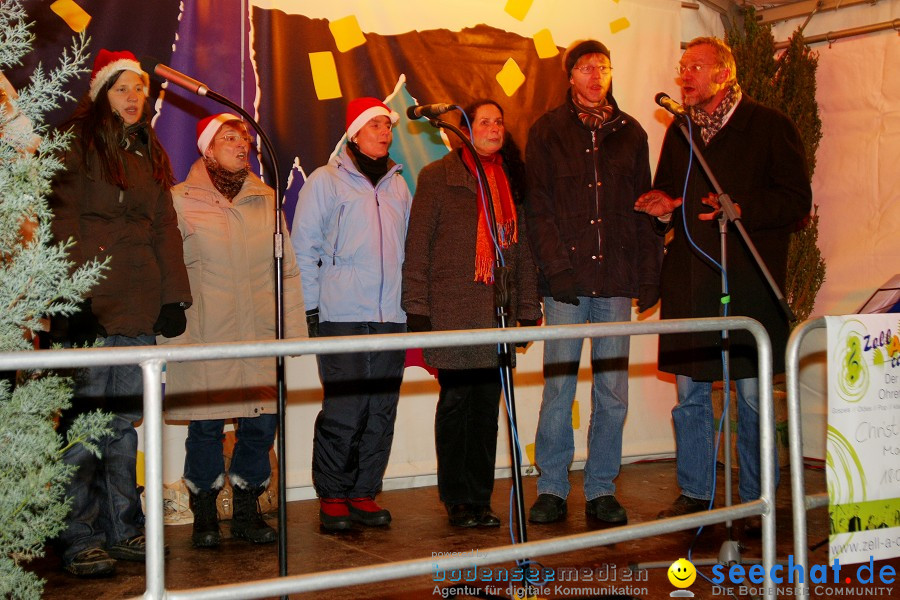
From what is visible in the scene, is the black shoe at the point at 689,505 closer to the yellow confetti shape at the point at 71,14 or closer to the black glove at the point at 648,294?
the black glove at the point at 648,294

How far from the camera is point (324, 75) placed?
460 centimetres

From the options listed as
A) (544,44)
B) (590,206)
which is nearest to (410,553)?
(590,206)

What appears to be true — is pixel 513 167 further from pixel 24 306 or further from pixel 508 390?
pixel 24 306

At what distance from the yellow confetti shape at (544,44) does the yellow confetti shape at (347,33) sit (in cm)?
113

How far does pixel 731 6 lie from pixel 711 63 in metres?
2.36

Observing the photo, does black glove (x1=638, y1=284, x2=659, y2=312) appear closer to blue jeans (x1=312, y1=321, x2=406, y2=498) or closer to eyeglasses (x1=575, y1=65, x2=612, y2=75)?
eyeglasses (x1=575, y1=65, x2=612, y2=75)

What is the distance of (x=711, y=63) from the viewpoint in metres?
3.91

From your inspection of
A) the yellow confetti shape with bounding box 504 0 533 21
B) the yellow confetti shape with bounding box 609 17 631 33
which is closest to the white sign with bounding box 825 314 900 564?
the yellow confetti shape with bounding box 504 0 533 21

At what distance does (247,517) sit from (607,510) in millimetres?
1511

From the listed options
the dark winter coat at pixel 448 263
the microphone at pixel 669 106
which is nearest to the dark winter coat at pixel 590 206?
the dark winter coat at pixel 448 263

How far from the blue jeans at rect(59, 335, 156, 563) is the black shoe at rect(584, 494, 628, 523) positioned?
1874 mm

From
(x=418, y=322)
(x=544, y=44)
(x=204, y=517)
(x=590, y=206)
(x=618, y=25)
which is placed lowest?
(x=204, y=517)

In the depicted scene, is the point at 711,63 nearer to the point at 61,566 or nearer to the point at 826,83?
the point at 826,83

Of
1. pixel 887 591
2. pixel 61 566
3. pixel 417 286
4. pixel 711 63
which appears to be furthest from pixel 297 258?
pixel 887 591
